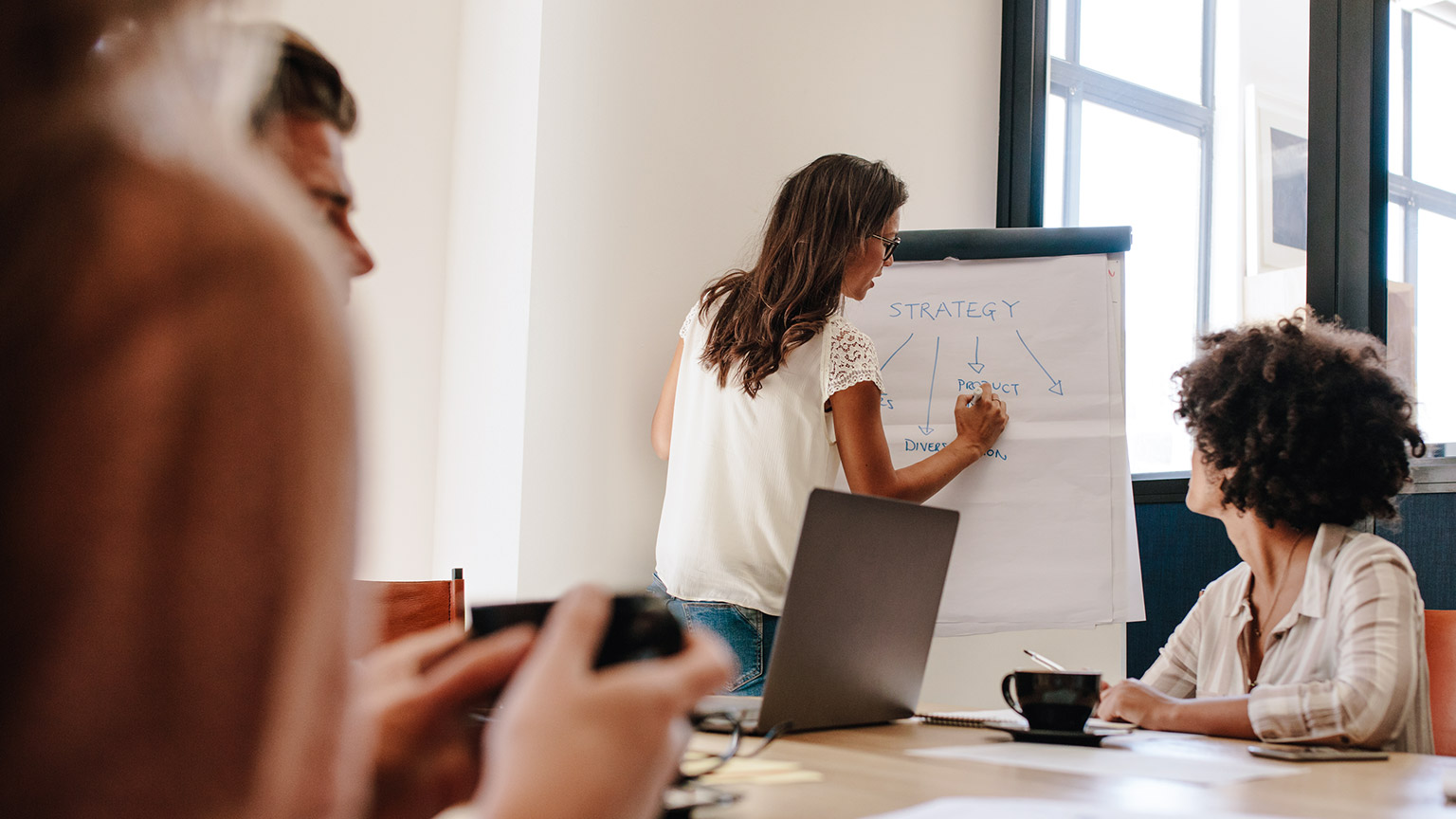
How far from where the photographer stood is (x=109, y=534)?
0.24 m

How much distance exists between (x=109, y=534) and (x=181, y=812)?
0.06 m

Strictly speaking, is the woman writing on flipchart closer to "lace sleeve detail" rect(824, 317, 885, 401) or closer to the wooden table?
"lace sleeve detail" rect(824, 317, 885, 401)

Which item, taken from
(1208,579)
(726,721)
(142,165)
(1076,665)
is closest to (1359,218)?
(1208,579)

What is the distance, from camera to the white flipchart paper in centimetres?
233

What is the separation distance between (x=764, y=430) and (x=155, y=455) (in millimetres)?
1760

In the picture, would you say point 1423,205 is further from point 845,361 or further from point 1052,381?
point 845,361

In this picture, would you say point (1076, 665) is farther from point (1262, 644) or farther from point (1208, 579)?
point (1262, 644)

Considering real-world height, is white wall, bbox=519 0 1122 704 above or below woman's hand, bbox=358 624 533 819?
above

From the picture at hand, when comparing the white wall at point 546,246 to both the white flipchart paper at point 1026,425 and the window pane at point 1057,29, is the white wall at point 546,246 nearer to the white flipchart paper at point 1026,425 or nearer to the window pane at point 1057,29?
the white flipchart paper at point 1026,425

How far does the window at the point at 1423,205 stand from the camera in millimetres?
2416

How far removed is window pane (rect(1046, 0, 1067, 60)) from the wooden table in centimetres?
261

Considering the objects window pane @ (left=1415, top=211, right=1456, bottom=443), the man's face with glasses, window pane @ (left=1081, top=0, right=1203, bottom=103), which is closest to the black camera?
the man's face with glasses

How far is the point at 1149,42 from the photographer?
3.11 m

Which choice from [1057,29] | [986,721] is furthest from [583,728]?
[1057,29]
